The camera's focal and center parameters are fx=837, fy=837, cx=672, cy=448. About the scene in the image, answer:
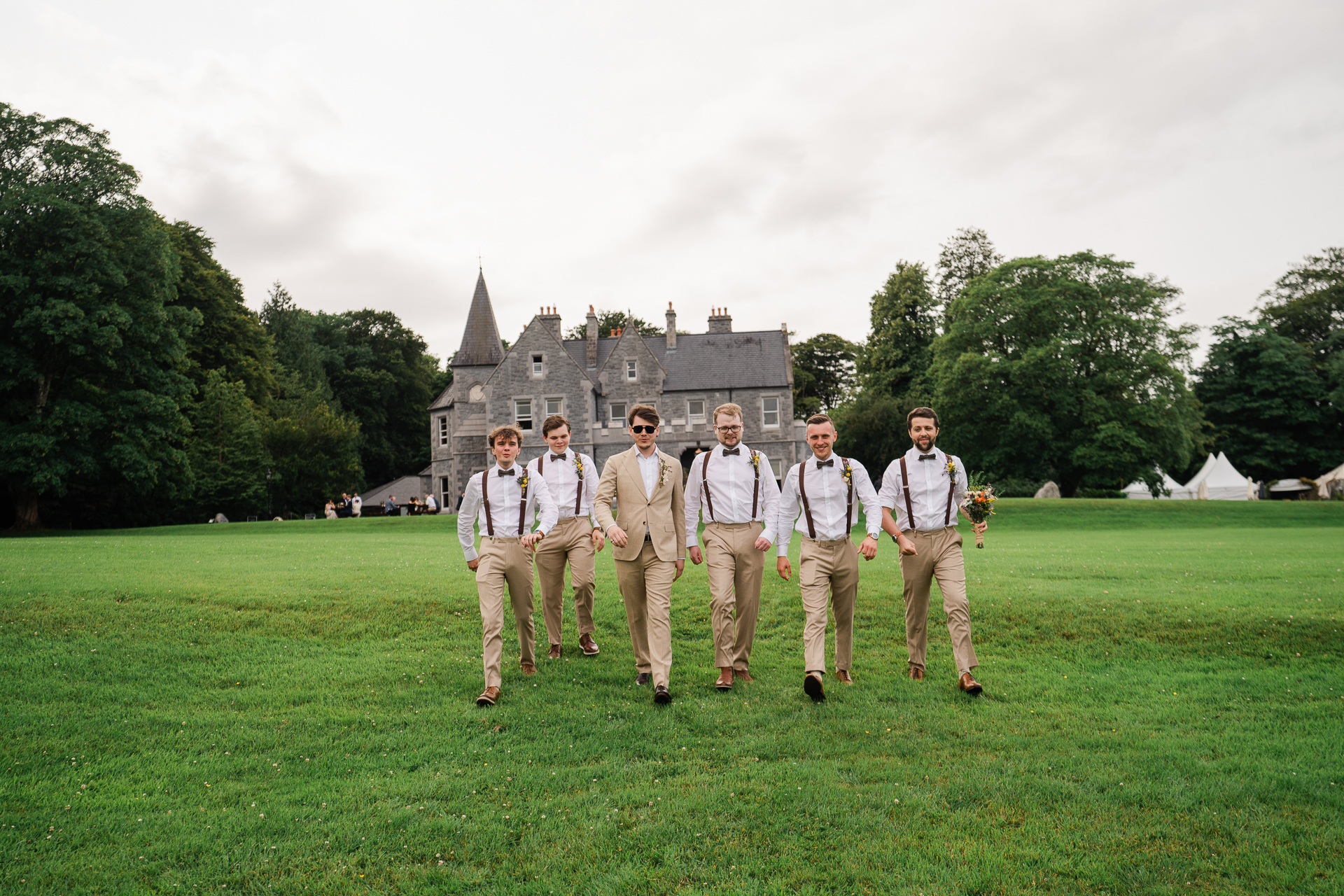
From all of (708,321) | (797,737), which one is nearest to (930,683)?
(797,737)

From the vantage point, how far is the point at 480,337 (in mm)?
51938

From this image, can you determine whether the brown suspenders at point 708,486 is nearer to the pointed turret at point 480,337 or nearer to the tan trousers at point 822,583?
the tan trousers at point 822,583

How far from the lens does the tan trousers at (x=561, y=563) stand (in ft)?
27.8

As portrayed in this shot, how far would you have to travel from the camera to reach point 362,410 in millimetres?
69500

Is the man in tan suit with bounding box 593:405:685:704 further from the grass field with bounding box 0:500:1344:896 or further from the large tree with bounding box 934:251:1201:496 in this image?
the large tree with bounding box 934:251:1201:496

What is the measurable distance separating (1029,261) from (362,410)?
5172cm

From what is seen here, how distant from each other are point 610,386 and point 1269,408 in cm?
4291

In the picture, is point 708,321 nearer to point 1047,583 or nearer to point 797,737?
point 1047,583

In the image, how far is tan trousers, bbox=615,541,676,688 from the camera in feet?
23.8

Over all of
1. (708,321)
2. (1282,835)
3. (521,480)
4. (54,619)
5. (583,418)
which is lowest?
(1282,835)

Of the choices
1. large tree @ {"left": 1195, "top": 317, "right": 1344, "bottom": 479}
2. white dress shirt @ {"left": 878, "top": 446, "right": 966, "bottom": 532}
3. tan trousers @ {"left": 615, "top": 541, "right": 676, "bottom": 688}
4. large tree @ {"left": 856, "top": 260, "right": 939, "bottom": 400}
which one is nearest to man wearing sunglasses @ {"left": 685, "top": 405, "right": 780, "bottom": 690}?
tan trousers @ {"left": 615, "top": 541, "right": 676, "bottom": 688}

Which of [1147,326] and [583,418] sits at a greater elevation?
[1147,326]

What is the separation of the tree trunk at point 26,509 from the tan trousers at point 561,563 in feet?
112

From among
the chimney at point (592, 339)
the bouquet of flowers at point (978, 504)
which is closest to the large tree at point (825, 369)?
the chimney at point (592, 339)
